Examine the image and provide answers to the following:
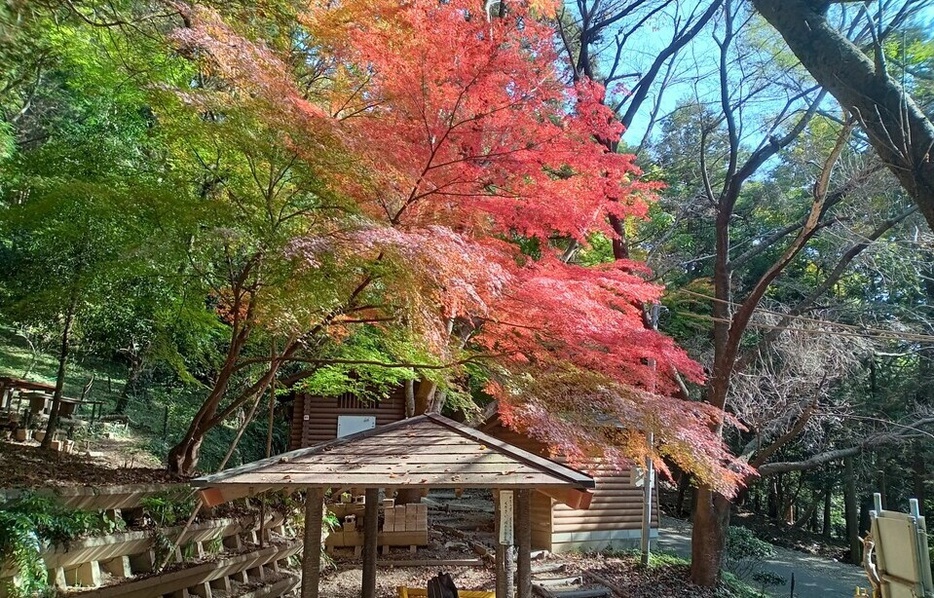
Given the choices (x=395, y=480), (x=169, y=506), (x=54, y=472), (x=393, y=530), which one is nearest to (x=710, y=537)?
(x=393, y=530)

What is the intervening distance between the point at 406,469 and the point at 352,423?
46.3 ft

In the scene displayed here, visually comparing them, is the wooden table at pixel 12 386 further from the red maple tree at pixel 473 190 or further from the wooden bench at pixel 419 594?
the wooden bench at pixel 419 594

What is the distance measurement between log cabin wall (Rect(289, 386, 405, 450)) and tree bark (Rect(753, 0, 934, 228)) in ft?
50.2

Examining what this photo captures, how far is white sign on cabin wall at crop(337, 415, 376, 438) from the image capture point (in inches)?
703

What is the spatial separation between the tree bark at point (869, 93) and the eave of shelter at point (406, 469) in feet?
10.2

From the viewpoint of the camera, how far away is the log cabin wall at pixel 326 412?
17.6 m

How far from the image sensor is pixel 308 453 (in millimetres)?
4816

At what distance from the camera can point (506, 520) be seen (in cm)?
504


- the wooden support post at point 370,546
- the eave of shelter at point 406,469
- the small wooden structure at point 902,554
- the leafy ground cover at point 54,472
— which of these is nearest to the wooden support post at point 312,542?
the eave of shelter at point 406,469

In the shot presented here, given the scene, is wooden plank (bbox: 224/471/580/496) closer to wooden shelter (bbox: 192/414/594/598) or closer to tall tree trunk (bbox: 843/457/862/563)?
wooden shelter (bbox: 192/414/594/598)

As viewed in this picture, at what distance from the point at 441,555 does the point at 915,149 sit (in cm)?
1021

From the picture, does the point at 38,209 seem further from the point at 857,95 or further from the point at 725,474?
the point at 725,474

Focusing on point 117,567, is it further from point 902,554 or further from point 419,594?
point 902,554

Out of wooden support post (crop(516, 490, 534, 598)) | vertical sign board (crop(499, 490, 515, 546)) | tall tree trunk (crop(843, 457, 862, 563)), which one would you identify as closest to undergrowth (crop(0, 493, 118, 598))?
vertical sign board (crop(499, 490, 515, 546))
